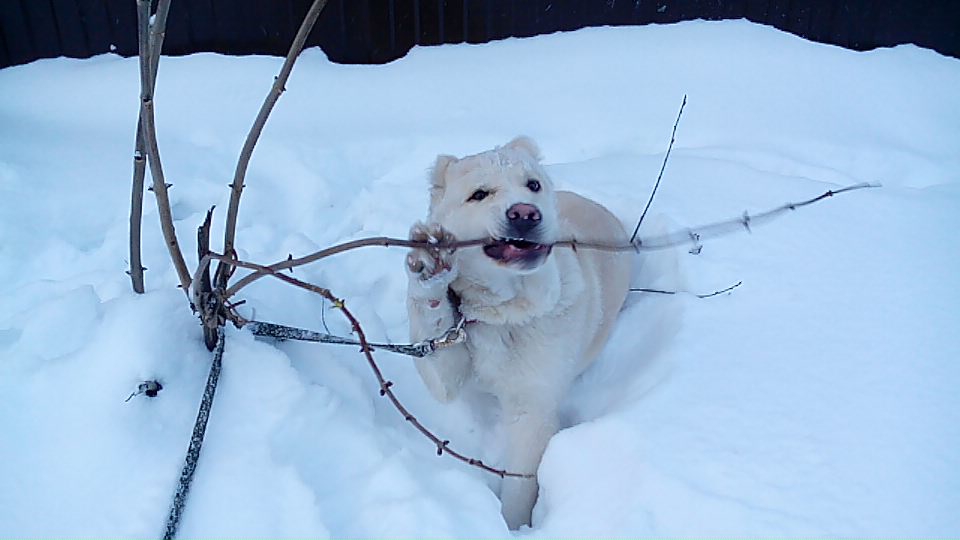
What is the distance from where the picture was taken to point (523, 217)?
6.87 feet

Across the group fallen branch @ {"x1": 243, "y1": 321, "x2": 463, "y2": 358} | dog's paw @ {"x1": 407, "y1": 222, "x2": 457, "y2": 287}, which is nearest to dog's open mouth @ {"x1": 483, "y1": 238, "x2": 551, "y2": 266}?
dog's paw @ {"x1": 407, "y1": 222, "x2": 457, "y2": 287}

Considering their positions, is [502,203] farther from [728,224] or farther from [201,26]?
[201,26]

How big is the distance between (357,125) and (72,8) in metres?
1.97

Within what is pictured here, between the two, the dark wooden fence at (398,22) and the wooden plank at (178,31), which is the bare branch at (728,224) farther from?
the wooden plank at (178,31)

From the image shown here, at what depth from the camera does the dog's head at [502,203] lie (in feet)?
6.93

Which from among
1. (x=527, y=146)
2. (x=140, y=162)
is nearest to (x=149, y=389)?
(x=140, y=162)

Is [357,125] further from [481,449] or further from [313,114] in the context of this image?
[481,449]

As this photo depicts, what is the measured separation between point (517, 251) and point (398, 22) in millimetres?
3401

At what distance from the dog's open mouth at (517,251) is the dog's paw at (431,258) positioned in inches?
5.5

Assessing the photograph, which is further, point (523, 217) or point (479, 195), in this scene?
Result: point (479, 195)

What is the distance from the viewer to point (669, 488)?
1.90 meters

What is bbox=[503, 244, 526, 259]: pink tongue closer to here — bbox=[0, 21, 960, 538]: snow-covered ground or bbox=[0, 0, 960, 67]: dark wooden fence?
bbox=[0, 21, 960, 538]: snow-covered ground

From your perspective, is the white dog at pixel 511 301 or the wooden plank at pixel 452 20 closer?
the white dog at pixel 511 301

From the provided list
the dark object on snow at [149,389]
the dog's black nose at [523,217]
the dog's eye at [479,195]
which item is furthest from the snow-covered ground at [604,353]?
the dog's eye at [479,195]
